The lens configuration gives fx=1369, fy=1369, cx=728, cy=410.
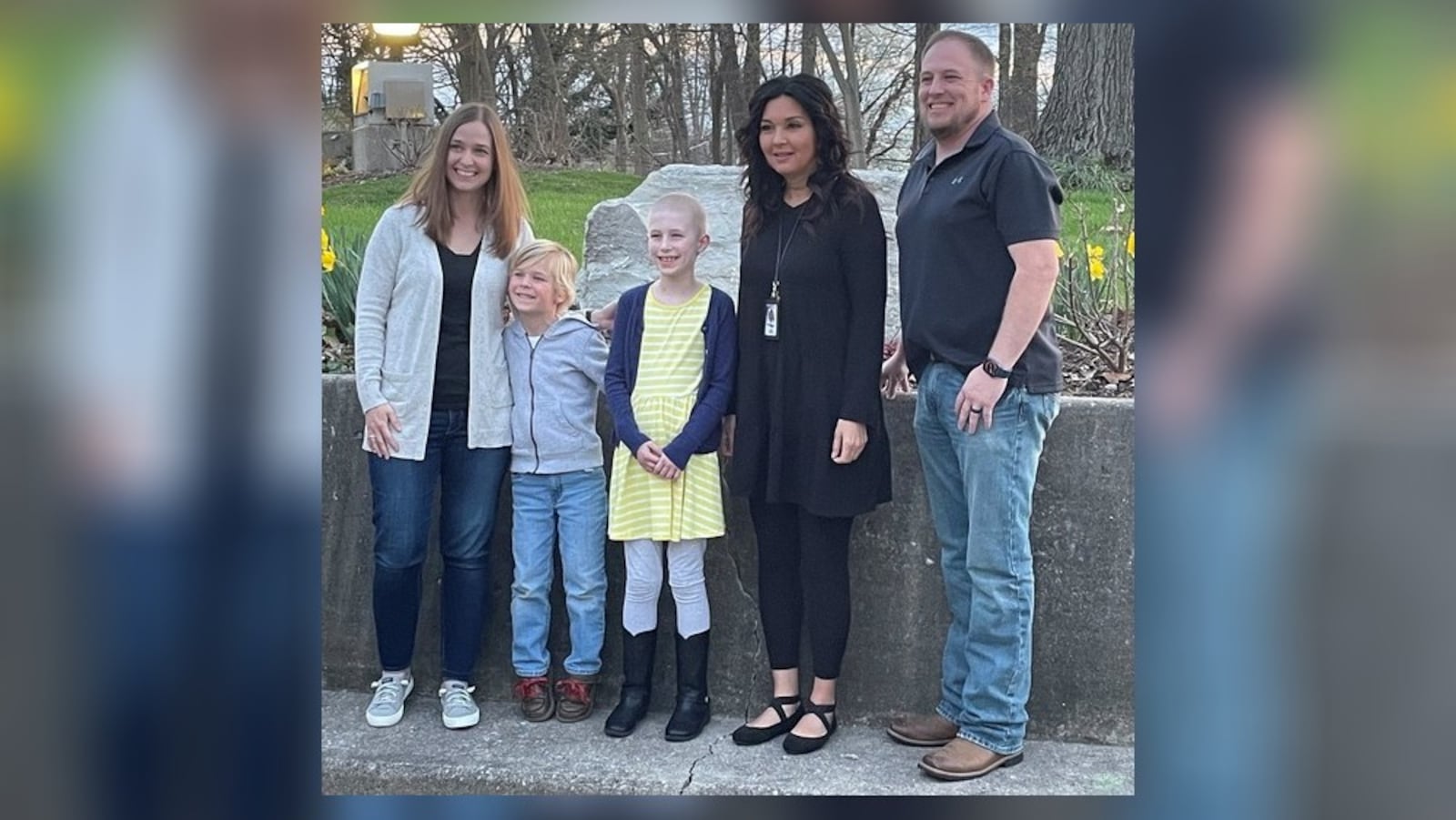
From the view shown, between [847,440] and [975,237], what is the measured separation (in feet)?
1.95

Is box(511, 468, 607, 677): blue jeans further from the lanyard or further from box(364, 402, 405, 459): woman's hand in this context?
the lanyard

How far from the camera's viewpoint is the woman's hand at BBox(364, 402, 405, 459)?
354cm

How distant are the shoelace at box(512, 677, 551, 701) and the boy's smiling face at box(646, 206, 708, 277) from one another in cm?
115

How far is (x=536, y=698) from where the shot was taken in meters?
3.67

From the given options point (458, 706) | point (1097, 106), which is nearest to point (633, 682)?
point (458, 706)

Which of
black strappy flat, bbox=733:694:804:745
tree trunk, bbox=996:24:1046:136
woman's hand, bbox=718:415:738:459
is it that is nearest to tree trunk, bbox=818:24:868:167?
tree trunk, bbox=996:24:1046:136

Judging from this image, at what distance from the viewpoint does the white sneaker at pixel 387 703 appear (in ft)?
12.1

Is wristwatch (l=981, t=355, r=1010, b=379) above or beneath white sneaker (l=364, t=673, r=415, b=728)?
above

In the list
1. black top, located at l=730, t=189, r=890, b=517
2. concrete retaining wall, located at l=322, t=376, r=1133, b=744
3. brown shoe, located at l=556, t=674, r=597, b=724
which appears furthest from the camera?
brown shoe, located at l=556, t=674, r=597, b=724

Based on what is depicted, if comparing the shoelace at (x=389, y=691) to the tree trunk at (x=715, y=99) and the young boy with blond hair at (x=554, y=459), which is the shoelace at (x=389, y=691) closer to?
the young boy with blond hair at (x=554, y=459)
